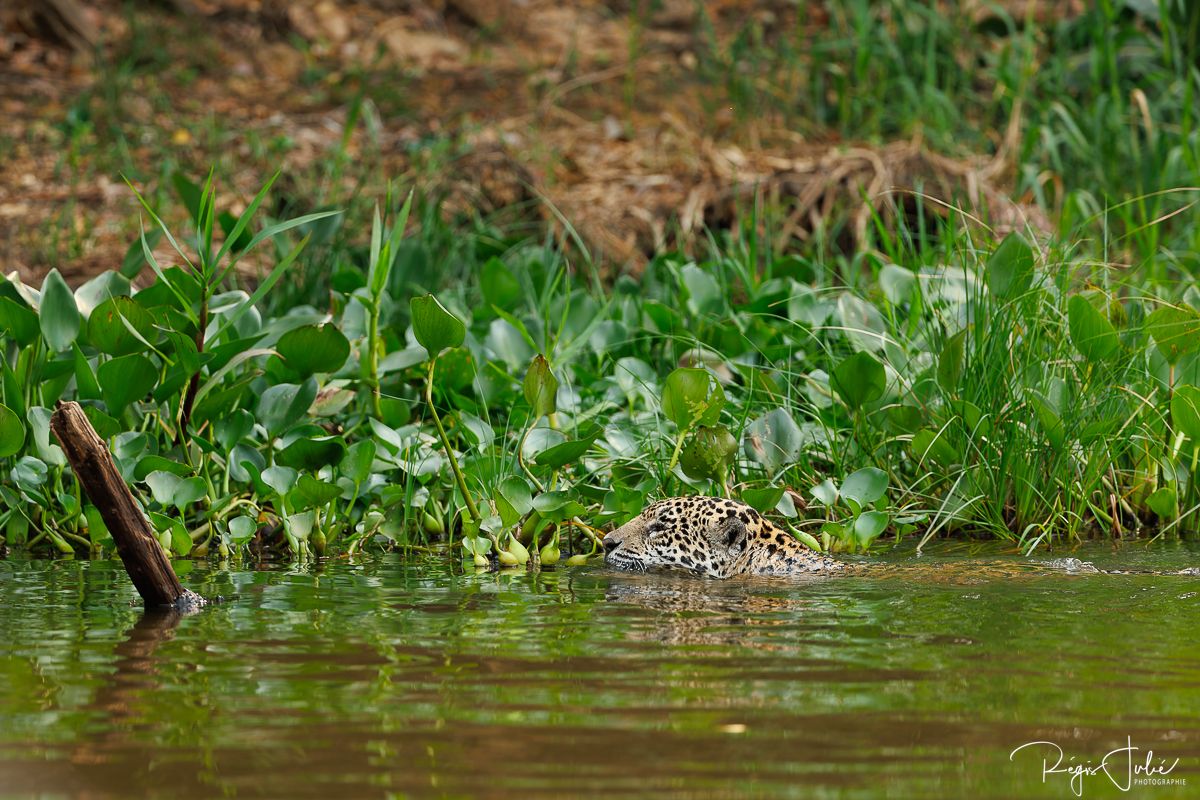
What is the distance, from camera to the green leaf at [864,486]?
19.0 feet

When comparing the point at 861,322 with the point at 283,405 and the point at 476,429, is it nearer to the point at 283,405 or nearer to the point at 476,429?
the point at 476,429

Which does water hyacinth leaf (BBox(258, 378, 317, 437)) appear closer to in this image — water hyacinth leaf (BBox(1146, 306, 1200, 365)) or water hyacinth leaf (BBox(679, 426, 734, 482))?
water hyacinth leaf (BBox(679, 426, 734, 482))

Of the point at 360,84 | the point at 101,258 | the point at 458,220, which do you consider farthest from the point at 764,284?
the point at 360,84

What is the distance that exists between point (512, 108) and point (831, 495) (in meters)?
8.04

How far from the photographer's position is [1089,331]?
20.3ft

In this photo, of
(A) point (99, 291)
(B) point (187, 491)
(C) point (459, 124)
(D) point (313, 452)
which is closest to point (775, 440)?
(D) point (313, 452)

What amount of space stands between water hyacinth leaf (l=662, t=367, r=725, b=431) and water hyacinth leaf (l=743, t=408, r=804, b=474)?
32 centimetres

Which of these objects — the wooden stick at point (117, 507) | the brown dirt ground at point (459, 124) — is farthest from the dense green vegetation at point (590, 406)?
the brown dirt ground at point (459, 124)

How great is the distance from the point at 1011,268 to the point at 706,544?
6.16 feet

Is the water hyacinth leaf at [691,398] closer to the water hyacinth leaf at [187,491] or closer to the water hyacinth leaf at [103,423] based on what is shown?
the water hyacinth leaf at [187,491]

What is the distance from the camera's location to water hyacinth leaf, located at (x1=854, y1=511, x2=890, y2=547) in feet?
18.7

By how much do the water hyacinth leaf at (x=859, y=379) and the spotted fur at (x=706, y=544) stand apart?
0.78m

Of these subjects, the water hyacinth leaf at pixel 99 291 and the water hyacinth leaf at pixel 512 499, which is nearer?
the water hyacinth leaf at pixel 512 499

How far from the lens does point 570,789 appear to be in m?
2.68
